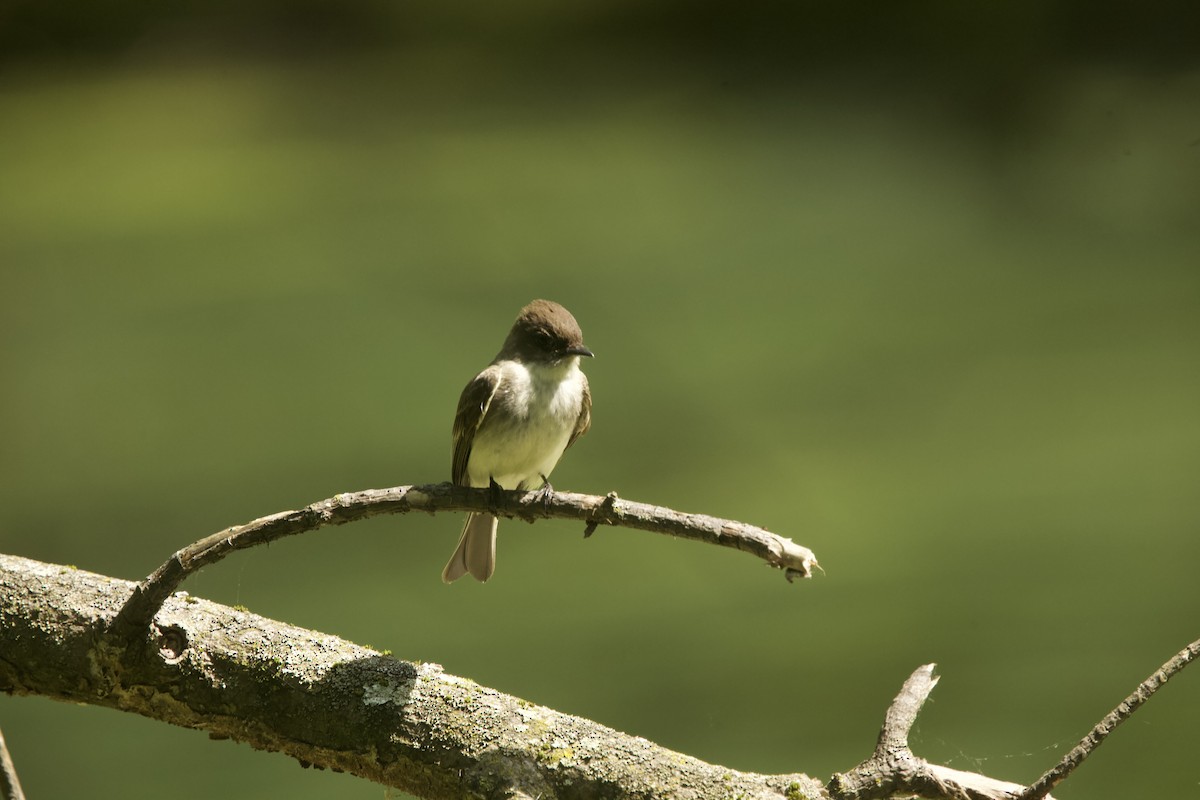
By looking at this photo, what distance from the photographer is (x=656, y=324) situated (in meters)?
4.98

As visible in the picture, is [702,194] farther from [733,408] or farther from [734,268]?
[733,408]

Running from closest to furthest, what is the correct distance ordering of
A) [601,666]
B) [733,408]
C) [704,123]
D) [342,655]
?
[342,655], [601,666], [733,408], [704,123]

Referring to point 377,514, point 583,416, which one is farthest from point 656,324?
point 377,514

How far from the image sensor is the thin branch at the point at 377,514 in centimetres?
172

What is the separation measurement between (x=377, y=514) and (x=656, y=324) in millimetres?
3210

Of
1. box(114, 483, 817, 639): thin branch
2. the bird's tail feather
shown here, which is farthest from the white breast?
box(114, 483, 817, 639): thin branch

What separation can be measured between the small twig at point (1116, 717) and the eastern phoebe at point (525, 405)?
1445 millimetres

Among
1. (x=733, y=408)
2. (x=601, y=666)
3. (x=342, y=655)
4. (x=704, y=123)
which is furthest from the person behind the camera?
(x=704, y=123)

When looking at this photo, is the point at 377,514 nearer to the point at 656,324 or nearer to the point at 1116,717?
the point at 1116,717

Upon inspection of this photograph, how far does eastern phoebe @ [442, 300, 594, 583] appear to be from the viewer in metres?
2.78

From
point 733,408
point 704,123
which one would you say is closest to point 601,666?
point 733,408

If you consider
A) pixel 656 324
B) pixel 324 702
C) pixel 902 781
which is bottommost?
pixel 324 702

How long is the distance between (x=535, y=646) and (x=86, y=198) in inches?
117

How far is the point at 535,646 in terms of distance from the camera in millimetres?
4641
